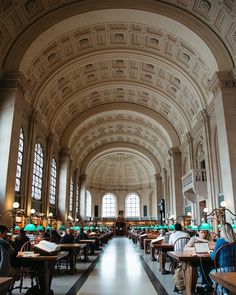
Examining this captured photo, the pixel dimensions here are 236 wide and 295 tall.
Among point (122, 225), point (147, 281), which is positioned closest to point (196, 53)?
point (147, 281)

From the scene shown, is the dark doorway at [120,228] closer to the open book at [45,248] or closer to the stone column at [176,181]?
the stone column at [176,181]

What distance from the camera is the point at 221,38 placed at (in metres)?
14.7

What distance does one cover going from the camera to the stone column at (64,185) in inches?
977

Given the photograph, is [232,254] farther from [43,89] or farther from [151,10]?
[43,89]

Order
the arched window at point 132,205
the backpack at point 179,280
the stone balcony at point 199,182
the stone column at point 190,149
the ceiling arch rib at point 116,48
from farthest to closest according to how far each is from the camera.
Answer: the arched window at point 132,205
the stone column at point 190,149
the stone balcony at point 199,182
the ceiling arch rib at point 116,48
the backpack at point 179,280

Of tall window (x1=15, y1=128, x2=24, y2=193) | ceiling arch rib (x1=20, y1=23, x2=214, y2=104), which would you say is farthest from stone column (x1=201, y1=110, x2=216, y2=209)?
tall window (x1=15, y1=128, x2=24, y2=193)

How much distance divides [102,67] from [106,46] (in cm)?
257

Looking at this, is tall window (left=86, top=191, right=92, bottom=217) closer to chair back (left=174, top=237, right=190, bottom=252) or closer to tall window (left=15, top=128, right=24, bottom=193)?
tall window (left=15, top=128, right=24, bottom=193)

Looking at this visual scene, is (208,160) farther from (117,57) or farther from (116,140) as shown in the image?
(116,140)

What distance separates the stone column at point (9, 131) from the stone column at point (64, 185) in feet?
38.6

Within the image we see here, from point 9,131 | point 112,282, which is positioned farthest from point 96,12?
point 112,282

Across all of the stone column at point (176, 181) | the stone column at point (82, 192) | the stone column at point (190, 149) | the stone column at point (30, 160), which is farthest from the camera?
the stone column at point (82, 192)

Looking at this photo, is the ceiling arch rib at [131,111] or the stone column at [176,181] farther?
the ceiling arch rib at [131,111]

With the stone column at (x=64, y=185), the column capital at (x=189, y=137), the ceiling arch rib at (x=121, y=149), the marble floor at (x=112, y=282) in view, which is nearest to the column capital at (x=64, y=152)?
the stone column at (x=64, y=185)
